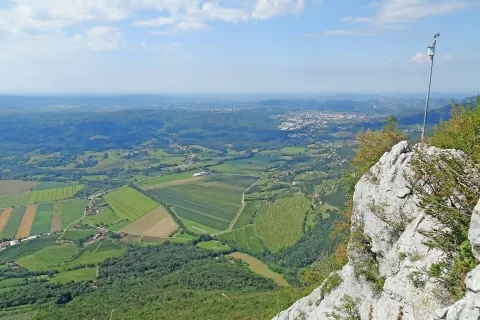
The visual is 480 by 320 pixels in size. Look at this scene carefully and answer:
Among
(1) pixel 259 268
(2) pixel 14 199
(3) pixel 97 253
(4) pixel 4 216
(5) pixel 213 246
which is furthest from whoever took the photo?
(2) pixel 14 199

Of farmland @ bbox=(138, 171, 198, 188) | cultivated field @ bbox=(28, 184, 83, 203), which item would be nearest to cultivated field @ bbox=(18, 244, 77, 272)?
cultivated field @ bbox=(28, 184, 83, 203)

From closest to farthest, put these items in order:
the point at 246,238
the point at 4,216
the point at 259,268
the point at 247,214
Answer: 1. the point at 259,268
2. the point at 246,238
3. the point at 247,214
4. the point at 4,216

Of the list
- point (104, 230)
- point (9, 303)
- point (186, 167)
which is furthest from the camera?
point (186, 167)

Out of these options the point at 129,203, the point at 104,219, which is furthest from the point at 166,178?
the point at 104,219

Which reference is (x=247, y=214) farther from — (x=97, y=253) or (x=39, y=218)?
(x=39, y=218)

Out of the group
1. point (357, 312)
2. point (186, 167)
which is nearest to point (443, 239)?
point (357, 312)

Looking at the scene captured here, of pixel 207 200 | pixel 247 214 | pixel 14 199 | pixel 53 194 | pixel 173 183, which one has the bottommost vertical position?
pixel 53 194

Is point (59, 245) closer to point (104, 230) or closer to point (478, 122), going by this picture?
point (104, 230)

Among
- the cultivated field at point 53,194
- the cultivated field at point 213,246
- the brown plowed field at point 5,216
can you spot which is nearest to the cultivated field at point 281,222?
the cultivated field at point 213,246
